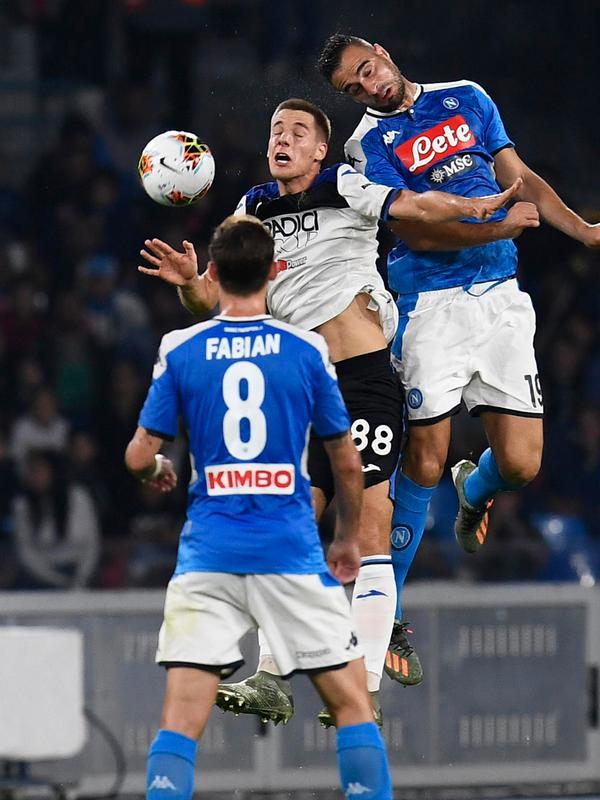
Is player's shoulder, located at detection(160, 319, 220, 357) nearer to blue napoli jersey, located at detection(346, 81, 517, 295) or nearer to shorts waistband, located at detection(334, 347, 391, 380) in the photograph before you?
shorts waistband, located at detection(334, 347, 391, 380)

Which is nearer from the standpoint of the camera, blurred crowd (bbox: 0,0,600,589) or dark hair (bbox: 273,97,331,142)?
dark hair (bbox: 273,97,331,142)

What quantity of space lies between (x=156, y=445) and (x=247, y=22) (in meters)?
9.46

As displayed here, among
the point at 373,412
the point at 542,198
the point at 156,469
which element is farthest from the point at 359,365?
the point at 156,469

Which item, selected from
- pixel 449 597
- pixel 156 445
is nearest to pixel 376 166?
pixel 156 445

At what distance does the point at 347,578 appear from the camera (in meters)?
5.25

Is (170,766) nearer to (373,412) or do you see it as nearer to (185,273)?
(373,412)

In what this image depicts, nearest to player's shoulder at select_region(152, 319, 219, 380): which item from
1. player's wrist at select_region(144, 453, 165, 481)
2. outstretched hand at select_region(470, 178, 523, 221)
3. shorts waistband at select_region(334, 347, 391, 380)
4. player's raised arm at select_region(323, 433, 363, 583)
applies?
player's wrist at select_region(144, 453, 165, 481)

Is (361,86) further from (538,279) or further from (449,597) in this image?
(538,279)

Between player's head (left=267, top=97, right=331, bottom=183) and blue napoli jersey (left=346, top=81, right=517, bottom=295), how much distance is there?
239 millimetres

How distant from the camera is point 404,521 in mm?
6656

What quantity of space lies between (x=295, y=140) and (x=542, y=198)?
110 cm

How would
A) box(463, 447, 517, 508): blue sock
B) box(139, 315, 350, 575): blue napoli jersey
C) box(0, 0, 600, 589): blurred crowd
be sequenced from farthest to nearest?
box(0, 0, 600, 589): blurred crowd → box(463, 447, 517, 508): blue sock → box(139, 315, 350, 575): blue napoli jersey

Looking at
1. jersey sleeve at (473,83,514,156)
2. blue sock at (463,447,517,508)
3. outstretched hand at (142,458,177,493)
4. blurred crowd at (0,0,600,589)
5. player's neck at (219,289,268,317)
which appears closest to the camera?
player's neck at (219,289,268,317)

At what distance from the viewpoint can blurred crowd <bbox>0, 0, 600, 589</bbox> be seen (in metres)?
10.7
